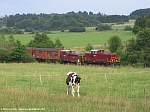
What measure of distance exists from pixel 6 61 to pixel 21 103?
4162cm

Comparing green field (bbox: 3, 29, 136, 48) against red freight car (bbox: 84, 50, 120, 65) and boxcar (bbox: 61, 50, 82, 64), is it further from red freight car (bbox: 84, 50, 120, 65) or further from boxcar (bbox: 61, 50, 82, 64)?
red freight car (bbox: 84, 50, 120, 65)

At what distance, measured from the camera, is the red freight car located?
52.5 metres

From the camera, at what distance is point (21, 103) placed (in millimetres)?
14578

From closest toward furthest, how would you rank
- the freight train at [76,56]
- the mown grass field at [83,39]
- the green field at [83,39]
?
the freight train at [76,56]
the mown grass field at [83,39]
the green field at [83,39]

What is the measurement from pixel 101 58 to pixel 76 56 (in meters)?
4.54

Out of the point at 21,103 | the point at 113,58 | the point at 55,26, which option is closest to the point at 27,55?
the point at 113,58

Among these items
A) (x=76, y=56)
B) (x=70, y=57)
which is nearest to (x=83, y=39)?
(x=70, y=57)

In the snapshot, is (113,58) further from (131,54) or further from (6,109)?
(6,109)

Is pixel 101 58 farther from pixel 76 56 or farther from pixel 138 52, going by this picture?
pixel 138 52

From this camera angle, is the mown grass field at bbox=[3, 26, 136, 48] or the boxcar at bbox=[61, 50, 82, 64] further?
the mown grass field at bbox=[3, 26, 136, 48]

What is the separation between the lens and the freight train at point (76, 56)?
52.9 metres

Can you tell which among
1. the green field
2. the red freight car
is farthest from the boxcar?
the green field

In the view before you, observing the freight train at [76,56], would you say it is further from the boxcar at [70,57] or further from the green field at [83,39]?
the green field at [83,39]

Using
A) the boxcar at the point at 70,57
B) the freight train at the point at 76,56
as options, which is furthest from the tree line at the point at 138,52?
the boxcar at the point at 70,57
